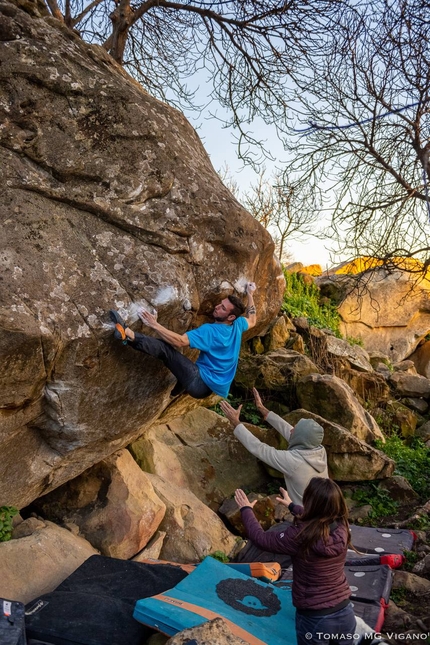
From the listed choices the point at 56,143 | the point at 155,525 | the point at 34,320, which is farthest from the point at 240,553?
the point at 56,143

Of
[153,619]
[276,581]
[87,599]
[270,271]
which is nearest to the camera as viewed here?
[153,619]

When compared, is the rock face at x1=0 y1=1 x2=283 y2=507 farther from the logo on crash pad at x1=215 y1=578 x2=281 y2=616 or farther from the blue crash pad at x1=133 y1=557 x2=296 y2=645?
the logo on crash pad at x1=215 y1=578 x2=281 y2=616

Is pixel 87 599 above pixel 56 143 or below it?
below

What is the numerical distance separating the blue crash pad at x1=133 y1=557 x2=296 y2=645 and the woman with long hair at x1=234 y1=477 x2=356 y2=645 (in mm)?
463

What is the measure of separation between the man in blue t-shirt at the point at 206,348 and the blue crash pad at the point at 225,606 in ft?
4.87

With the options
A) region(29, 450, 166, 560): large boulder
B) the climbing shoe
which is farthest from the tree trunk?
region(29, 450, 166, 560): large boulder

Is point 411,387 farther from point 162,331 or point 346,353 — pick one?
point 162,331

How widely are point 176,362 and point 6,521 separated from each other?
192cm

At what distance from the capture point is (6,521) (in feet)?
16.3

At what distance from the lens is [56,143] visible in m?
4.96

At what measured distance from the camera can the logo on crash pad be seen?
4.26m

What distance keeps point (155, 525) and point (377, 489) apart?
11.1 ft

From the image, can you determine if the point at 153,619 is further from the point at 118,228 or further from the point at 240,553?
the point at 118,228

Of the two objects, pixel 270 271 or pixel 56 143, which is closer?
pixel 56 143
